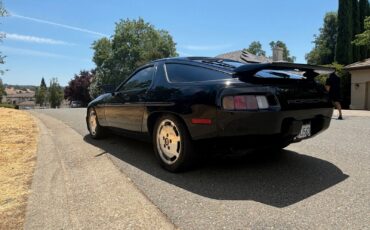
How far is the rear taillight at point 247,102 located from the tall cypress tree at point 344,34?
3036cm

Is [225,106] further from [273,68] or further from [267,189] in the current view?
[267,189]

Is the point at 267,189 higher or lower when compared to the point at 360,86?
lower

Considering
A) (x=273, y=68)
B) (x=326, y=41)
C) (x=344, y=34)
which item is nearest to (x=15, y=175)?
(x=273, y=68)

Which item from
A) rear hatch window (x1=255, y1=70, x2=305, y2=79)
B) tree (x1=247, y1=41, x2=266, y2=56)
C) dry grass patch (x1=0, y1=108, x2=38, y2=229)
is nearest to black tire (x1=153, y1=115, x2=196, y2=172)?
rear hatch window (x1=255, y1=70, x2=305, y2=79)

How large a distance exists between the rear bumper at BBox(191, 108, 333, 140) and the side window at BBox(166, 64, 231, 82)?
1.68 ft

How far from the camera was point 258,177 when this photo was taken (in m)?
3.76

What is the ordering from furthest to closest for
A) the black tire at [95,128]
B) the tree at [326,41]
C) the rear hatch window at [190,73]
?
the tree at [326,41] → the black tire at [95,128] → the rear hatch window at [190,73]

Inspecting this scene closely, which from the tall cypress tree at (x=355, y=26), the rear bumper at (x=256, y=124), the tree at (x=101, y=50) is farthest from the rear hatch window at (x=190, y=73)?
the tree at (x=101, y=50)

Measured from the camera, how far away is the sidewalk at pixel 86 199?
Answer: 281 centimetres

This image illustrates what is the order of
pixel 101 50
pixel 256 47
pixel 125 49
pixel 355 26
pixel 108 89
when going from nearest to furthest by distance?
pixel 108 89
pixel 355 26
pixel 125 49
pixel 101 50
pixel 256 47

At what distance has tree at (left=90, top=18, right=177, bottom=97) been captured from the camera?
5869 centimetres

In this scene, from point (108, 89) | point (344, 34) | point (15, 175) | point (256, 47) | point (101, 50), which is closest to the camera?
point (15, 175)

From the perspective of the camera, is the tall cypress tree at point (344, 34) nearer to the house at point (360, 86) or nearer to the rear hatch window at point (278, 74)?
the house at point (360, 86)

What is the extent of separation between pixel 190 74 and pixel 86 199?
1.88m
